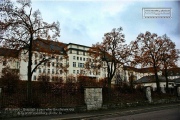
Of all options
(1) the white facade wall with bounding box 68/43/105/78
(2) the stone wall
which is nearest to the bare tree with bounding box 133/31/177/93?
(2) the stone wall

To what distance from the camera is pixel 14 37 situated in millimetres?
16359

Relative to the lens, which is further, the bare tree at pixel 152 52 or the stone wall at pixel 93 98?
the bare tree at pixel 152 52

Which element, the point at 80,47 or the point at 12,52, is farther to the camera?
the point at 80,47

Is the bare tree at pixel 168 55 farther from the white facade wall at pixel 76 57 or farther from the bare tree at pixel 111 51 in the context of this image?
the white facade wall at pixel 76 57

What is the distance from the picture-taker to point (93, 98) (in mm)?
16219

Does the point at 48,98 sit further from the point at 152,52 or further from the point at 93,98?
the point at 152,52

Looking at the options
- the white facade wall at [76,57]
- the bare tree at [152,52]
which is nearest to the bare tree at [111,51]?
the bare tree at [152,52]

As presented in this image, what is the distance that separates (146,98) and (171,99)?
6.12 metres

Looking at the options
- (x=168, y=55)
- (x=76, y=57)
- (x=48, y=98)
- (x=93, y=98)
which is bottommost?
(x=93, y=98)

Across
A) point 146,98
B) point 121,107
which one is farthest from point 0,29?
point 146,98

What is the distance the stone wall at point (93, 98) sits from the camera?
15.8 m

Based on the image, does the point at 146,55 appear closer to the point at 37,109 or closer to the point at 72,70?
the point at 37,109

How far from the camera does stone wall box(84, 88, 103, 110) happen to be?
1581cm

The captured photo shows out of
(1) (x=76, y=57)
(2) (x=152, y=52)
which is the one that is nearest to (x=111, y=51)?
(2) (x=152, y=52)
